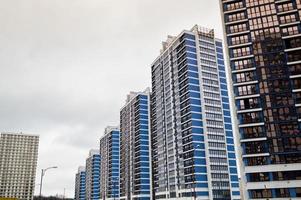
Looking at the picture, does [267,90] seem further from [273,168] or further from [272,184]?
[272,184]

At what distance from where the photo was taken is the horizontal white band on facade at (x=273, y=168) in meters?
78.5

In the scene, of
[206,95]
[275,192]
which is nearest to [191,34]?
[206,95]

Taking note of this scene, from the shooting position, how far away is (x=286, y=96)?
8488cm

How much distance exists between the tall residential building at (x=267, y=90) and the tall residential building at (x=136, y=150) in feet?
266

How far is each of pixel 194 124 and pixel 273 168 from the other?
138 feet

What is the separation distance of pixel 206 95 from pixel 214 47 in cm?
2197

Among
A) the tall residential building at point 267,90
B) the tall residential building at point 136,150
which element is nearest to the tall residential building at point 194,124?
the tall residential building at point 136,150

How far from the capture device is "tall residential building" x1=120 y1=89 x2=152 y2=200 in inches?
6255

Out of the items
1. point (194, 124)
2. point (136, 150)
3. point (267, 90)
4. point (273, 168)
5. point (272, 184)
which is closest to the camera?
point (272, 184)

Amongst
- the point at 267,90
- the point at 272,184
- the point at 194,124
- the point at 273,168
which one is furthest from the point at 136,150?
the point at 272,184

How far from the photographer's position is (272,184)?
258ft

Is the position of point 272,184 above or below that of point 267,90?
below

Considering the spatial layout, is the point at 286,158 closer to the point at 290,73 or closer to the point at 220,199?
the point at 290,73

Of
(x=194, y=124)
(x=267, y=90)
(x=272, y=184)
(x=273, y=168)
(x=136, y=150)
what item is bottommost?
(x=272, y=184)
